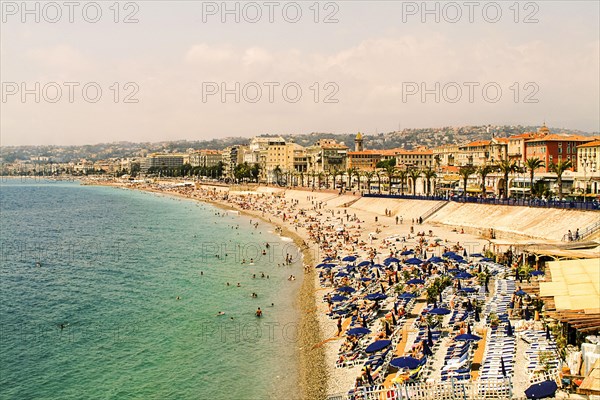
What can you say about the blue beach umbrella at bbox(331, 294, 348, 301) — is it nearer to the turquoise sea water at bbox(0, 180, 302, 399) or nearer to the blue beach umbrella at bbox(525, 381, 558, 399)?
the turquoise sea water at bbox(0, 180, 302, 399)

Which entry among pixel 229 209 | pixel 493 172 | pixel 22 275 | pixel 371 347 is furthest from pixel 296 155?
pixel 371 347

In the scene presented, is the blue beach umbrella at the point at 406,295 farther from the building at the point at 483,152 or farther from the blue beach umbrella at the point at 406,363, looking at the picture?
the building at the point at 483,152

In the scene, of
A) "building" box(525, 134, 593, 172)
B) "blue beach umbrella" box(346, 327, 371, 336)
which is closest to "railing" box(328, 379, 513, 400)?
"blue beach umbrella" box(346, 327, 371, 336)

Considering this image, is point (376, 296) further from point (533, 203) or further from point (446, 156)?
point (446, 156)

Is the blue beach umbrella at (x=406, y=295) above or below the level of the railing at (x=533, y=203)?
below

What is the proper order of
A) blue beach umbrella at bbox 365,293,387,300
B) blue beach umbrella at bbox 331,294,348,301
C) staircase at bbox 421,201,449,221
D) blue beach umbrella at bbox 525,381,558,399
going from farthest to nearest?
staircase at bbox 421,201,449,221, blue beach umbrella at bbox 331,294,348,301, blue beach umbrella at bbox 365,293,387,300, blue beach umbrella at bbox 525,381,558,399

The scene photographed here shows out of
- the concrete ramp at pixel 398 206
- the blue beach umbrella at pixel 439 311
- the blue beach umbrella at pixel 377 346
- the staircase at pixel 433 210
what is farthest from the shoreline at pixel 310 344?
the concrete ramp at pixel 398 206

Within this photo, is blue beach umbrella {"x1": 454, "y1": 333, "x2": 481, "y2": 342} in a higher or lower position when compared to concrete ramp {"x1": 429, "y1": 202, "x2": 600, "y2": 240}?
lower
